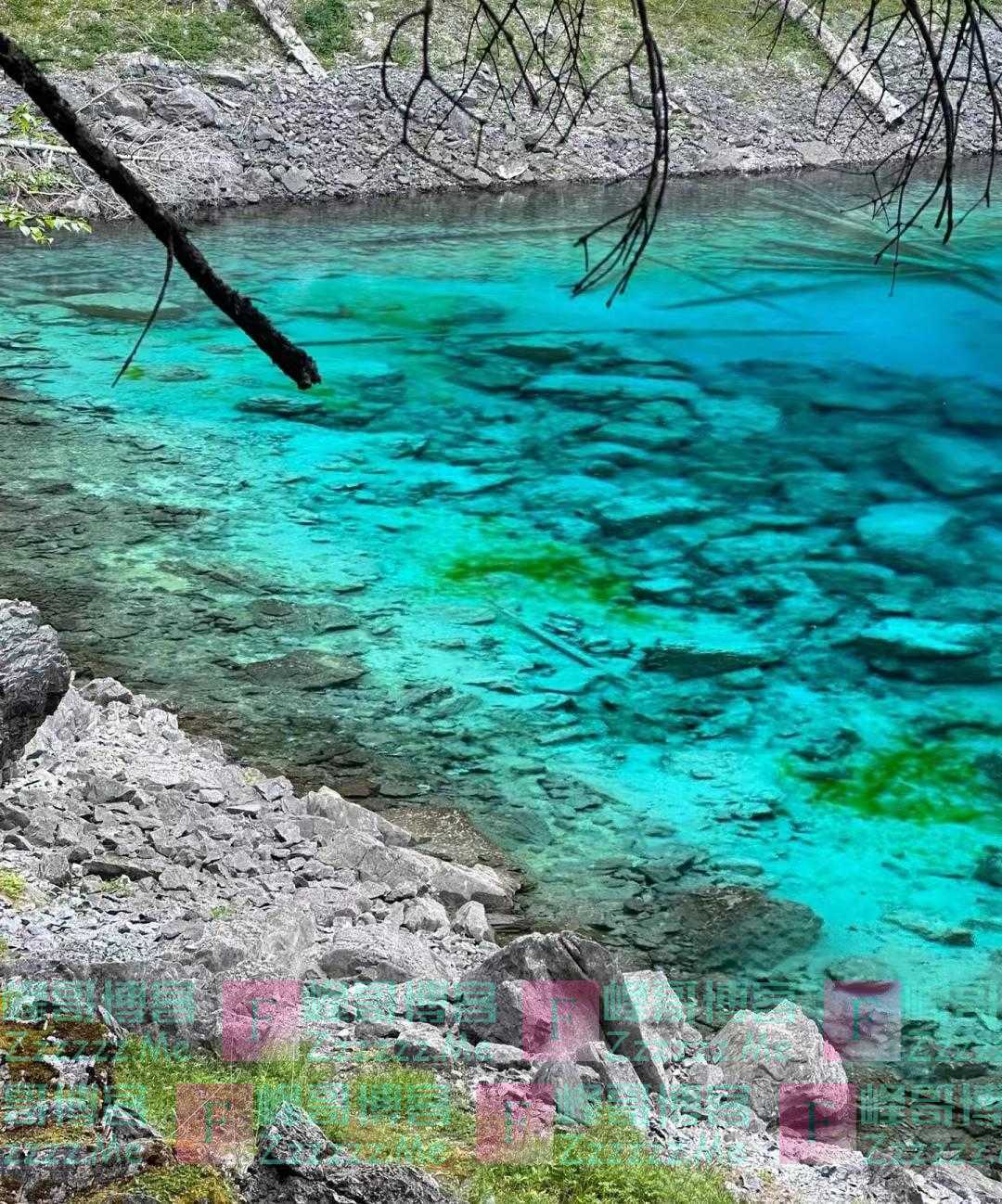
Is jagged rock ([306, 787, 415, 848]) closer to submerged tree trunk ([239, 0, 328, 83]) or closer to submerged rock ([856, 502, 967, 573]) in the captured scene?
submerged rock ([856, 502, 967, 573])

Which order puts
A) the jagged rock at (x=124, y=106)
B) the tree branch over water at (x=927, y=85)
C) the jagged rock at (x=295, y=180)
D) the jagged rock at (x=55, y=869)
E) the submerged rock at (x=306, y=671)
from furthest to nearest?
the jagged rock at (x=295, y=180), the jagged rock at (x=124, y=106), the submerged rock at (x=306, y=671), the jagged rock at (x=55, y=869), the tree branch over water at (x=927, y=85)

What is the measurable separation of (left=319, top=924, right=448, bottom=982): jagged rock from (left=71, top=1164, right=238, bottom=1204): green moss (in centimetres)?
169

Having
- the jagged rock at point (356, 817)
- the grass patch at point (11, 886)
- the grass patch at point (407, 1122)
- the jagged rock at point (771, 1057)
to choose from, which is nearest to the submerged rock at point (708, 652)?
the jagged rock at point (356, 817)

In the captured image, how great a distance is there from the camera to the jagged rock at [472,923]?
Answer: 6180mm

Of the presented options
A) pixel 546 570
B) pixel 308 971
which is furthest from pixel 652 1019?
pixel 546 570

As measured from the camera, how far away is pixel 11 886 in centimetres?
578

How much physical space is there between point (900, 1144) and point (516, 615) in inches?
211

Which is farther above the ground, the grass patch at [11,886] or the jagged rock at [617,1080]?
the jagged rock at [617,1080]

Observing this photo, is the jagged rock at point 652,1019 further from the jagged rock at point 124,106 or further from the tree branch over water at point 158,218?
the jagged rock at point 124,106

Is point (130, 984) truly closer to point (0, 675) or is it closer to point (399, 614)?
point (0, 675)

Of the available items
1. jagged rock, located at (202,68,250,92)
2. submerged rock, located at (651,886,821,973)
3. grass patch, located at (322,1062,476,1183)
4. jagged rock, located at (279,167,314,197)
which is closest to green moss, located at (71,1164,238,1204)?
grass patch, located at (322,1062,476,1183)

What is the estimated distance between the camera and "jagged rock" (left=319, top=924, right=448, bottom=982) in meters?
5.41

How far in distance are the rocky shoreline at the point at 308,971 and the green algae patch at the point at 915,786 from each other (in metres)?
2.29

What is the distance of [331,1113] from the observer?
4.49m
